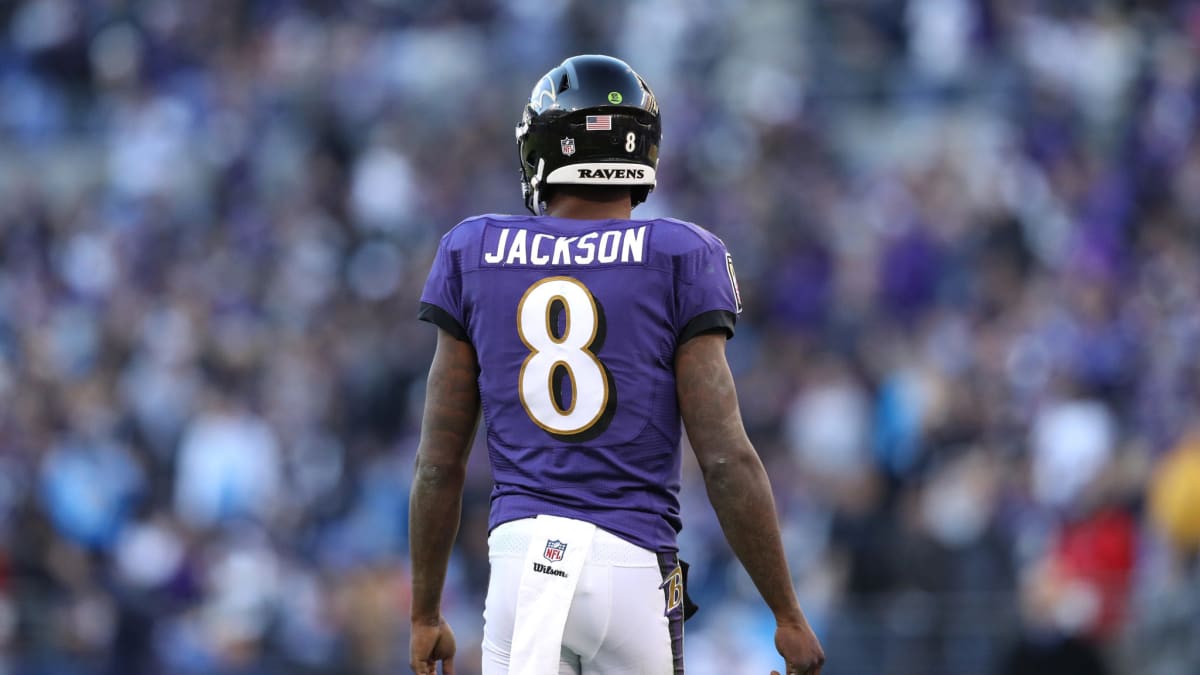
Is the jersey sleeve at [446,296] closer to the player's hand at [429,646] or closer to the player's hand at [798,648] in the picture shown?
the player's hand at [429,646]

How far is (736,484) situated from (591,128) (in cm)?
92

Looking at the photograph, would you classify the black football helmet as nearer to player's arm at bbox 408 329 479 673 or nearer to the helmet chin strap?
the helmet chin strap

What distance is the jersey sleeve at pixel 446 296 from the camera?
461 cm

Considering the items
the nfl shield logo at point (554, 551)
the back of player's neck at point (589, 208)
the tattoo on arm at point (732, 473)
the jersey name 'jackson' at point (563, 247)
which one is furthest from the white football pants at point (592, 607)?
the back of player's neck at point (589, 208)

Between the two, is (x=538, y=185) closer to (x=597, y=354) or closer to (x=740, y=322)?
(x=597, y=354)

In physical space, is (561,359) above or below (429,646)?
above

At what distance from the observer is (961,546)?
10266 millimetres

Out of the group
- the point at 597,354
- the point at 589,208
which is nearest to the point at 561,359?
the point at 597,354

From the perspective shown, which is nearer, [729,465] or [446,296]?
[729,465]

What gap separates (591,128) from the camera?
A: 4602 mm

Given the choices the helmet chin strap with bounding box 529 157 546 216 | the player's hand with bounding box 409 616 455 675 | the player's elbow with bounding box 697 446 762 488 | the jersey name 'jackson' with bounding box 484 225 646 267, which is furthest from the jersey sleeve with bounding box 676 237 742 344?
the player's hand with bounding box 409 616 455 675

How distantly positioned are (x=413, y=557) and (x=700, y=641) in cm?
576

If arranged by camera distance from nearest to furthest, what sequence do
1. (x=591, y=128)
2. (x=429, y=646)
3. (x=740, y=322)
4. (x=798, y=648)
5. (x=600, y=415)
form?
(x=798, y=648), (x=600, y=415), (x=591, y=128), (x=429, y=646), (x=740, y=322)

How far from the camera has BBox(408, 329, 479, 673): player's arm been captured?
4648 millimetres
